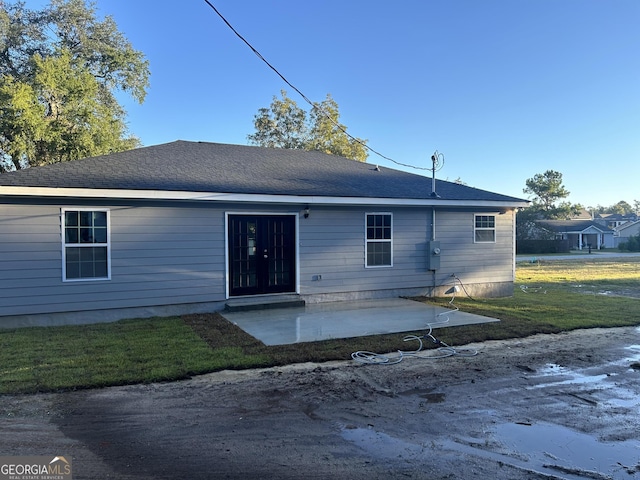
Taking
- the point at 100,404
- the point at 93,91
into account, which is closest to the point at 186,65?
the point at 93,91

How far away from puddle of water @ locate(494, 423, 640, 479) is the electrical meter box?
24.8 feet

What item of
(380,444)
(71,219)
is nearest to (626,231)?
(71,219)

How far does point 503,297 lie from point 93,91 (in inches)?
764

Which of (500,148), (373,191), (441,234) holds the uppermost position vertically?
(500,148)

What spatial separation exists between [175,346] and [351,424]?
3.49 metres

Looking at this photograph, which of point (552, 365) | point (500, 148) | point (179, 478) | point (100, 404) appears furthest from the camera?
point (500, 148)

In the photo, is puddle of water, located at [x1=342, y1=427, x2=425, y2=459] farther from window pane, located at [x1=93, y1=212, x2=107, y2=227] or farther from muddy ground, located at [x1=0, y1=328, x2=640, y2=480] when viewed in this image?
window pane, located at [x1=93, y1=212, x2=107, y2=227]

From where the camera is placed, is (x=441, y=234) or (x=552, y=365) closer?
(x=552, y=365)

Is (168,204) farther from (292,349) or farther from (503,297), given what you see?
(503,297)

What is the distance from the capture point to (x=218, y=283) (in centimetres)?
929

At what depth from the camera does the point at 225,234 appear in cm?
934

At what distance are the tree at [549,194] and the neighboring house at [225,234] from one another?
4568 centimetres

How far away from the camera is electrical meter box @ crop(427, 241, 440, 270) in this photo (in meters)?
11.3

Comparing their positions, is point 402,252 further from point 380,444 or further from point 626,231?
point 626,231
